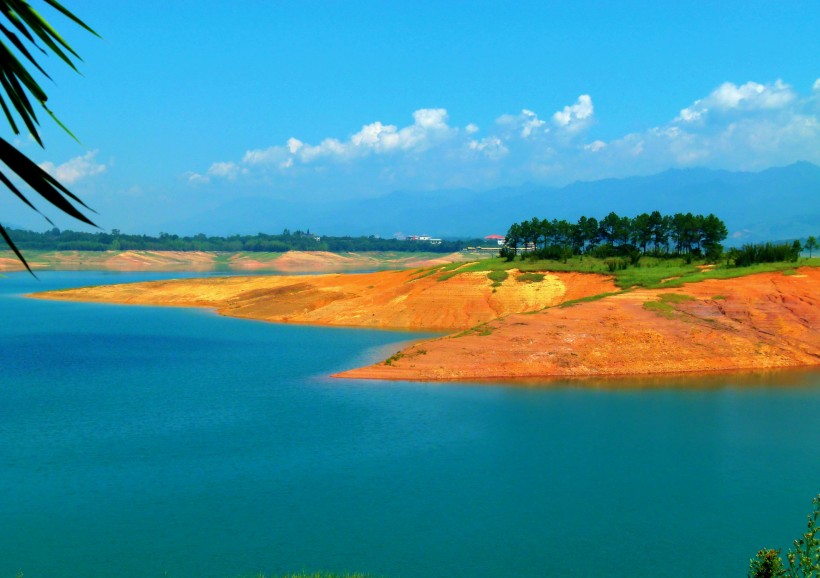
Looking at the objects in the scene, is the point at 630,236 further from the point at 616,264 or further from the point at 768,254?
the point at 768,254

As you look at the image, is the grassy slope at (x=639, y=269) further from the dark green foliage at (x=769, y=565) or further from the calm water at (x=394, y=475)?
the dark green foliage at (x=769, y=565)

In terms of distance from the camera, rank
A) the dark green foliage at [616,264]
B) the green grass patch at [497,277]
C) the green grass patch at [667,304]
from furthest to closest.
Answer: the green grass patch at [497,277], the dark green foliage at [616,264], the green grass patch at [667,304]

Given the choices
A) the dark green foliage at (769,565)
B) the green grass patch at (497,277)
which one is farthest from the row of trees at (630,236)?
the dark green foliage at (769,565)

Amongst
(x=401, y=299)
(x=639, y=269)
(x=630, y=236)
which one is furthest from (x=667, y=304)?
(x=630, y=236)

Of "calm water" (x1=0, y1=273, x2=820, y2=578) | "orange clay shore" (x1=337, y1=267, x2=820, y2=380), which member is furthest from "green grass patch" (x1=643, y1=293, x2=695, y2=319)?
"calm water" (x1=0, y1=273, x2=820, y2=578)

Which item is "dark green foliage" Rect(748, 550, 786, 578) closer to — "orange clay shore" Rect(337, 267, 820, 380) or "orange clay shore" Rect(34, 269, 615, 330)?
"orange clay shore" Rect(337, 267, 820, 380)

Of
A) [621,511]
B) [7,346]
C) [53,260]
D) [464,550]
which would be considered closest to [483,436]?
[621,511]

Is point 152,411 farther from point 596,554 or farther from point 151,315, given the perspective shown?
point 151,315
